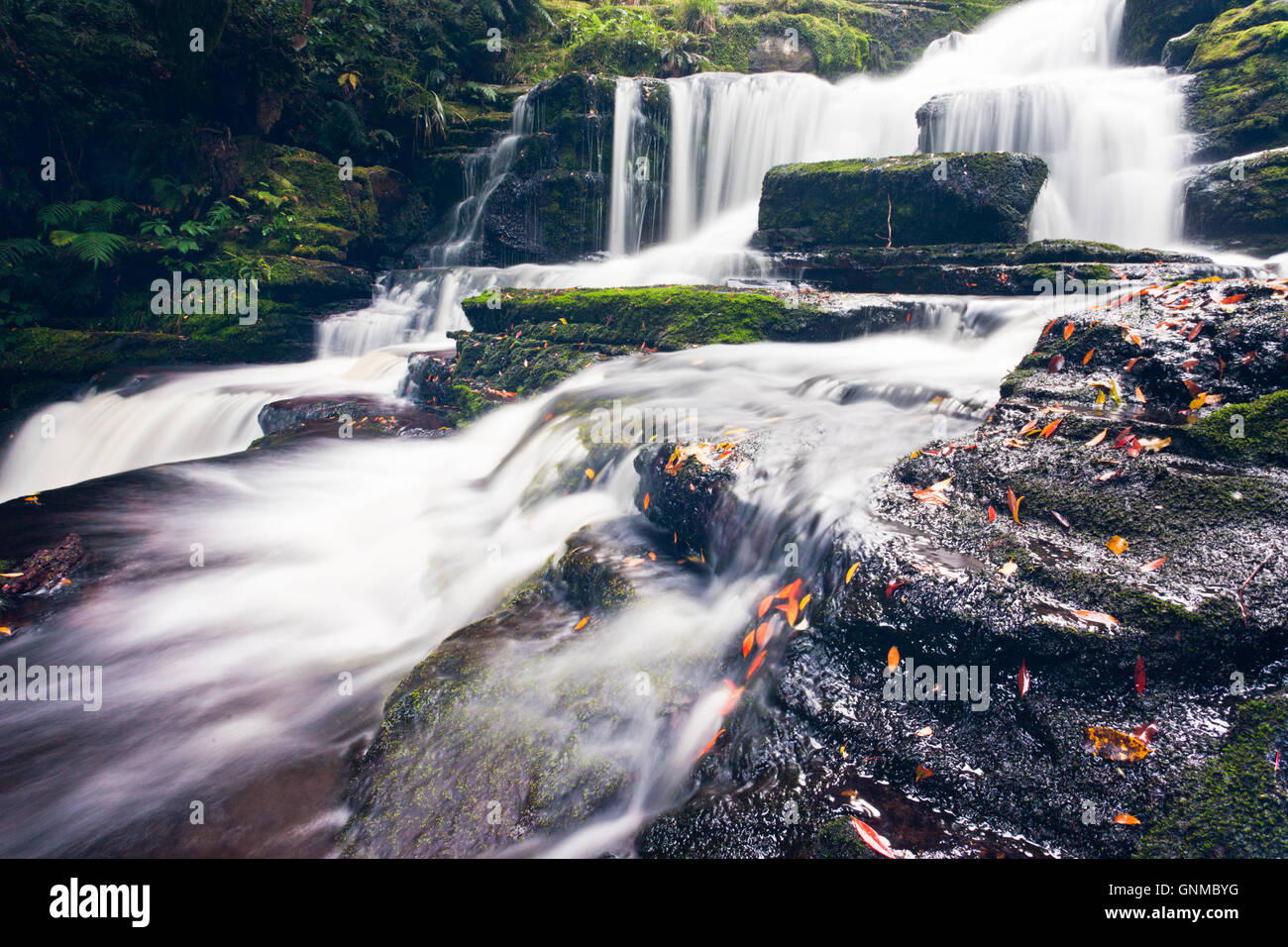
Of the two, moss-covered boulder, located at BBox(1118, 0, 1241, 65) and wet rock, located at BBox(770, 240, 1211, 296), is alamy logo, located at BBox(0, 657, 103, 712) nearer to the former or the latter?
wet rock, located at BBox(770, 240, 1211, 296)

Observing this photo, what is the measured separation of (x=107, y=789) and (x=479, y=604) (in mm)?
1943

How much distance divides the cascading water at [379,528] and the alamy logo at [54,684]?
0.09 m

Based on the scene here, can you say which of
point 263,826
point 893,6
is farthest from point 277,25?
point 893,6

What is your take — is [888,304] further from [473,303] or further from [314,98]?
[314,98]

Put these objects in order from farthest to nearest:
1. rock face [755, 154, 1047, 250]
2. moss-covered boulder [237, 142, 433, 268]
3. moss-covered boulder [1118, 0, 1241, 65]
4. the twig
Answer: moss-covered boulder [1118, 0, 1241, 65]
moss-covered boulder [237, 142, 433, 268]
rock face [755, 154, 1047, 250]
the twig

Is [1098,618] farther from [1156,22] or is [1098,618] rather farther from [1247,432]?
[1156,22]

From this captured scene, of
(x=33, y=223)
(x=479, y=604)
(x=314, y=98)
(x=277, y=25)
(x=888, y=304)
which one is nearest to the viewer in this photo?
(x=479, y=604)

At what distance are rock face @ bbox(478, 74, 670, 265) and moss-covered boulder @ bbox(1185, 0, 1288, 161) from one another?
9839 millimetres

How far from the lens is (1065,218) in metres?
10.7

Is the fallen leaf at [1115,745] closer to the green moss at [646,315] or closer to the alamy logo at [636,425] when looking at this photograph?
the alamy logo at [636,425]

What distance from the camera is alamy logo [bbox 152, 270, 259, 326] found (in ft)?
35.2
